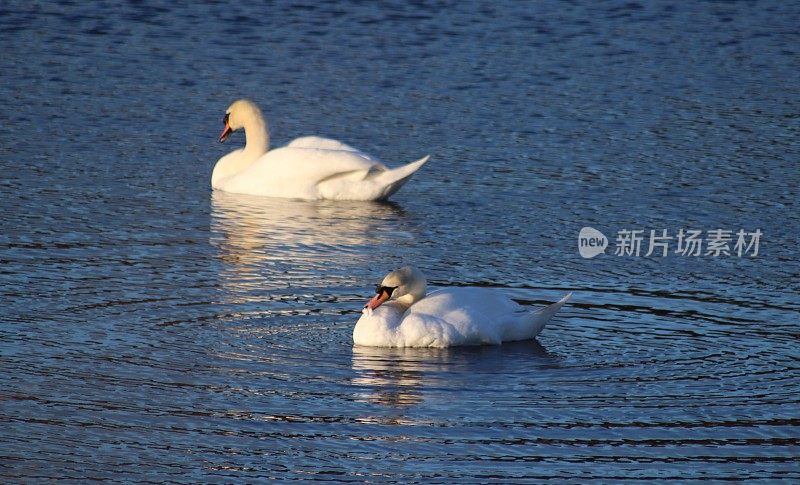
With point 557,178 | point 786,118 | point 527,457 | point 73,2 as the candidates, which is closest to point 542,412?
point 527,457

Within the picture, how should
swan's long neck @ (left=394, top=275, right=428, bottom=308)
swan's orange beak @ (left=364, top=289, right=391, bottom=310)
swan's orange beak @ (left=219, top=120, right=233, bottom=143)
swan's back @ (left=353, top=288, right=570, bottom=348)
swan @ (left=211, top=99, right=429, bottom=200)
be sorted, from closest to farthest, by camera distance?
swan's back @ (left=353, top=288, right=570, bottom=348) → swan's orange beak @ (left=364, top=289, right=391, bottom=310) → swan's long neck @ (left=394, top=275, right=428, bottom=308) → swan @ (left=211, top=99, right=429, bottom=200) → swan's orange beak @ (left=219, top=120, right=233, bottom=143)

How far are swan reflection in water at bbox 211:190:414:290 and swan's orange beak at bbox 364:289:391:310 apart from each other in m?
1.18

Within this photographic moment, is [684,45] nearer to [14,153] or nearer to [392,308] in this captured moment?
[14,153]

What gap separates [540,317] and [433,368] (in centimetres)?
91

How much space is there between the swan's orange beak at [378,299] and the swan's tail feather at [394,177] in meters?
3.92

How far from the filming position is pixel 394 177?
13781 mm

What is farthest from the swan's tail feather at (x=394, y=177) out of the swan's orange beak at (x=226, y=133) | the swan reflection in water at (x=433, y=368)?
the swan reflection in water at (x=433, y=368)

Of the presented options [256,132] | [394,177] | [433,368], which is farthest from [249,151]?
[433,368]

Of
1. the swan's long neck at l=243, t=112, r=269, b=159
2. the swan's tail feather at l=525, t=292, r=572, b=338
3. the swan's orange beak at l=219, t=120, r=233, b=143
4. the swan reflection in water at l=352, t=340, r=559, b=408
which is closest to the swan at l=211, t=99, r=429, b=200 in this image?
the swan's long neck at l=243, t=112, r=269, b=159

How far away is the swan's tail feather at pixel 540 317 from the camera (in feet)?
31.8

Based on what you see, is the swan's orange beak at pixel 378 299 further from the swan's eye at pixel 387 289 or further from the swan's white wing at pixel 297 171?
the swan's white wing at pixel 297 171

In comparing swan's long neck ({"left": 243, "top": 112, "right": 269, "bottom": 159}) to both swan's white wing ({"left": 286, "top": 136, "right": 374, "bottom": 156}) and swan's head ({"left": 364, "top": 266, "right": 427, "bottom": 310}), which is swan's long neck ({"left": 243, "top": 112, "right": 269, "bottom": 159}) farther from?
swan's head ({"left": 364, "top": 266, "right": 427, "bottom": 310})

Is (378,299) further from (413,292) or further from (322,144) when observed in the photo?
(322,144)

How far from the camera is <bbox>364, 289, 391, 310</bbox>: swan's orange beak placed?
963 cm
